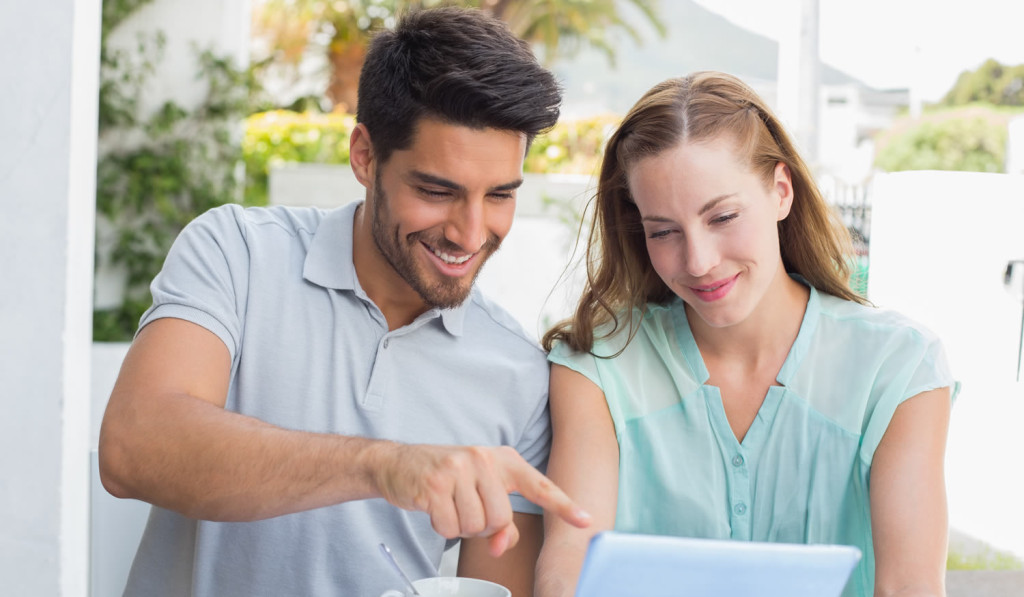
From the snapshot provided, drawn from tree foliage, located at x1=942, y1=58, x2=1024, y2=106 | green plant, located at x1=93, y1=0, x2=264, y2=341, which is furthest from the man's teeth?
tree foliage, located at x1=942, y1=58, x2=1024, y2=106

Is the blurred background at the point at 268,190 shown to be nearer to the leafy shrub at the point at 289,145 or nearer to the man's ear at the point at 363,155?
the leafy shrub at the point at 289,145

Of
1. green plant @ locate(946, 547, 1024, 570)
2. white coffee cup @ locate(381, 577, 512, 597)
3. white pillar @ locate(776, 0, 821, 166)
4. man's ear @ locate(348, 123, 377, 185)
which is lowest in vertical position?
green plant @ locate(946, 547, 1024, 570)

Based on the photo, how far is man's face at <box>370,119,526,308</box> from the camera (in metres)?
1.83

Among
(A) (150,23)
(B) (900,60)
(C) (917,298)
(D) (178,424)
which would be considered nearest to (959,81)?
(B) (900,60)

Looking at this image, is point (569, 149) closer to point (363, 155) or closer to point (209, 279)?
point (363, 155)

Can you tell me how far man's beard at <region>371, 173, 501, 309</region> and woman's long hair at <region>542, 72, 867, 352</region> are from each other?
265mm

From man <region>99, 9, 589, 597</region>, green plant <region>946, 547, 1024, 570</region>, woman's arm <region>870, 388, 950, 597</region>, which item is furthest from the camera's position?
green plant <region>946, 547, 1024, 570</region>

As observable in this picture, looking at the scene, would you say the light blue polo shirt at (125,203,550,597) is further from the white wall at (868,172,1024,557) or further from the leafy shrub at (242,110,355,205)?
the leafy shrub at (242,110,355,205)

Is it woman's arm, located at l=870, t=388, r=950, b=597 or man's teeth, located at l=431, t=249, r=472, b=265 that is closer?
woman's arm, located at l=870, t=388, r=950, b=597

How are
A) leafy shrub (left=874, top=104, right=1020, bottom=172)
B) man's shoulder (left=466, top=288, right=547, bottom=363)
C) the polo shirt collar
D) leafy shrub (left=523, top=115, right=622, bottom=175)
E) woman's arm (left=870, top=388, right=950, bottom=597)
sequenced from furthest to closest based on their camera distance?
leafy shrub (left=874, top=104, right=1020, bottom=172) < leafy shrub (left=523, top=115, right=622, bottom=175) < man's shoulder (left=466, top=288, right=547, bottom=363) < the polo shirt collar < woman's arm (left=870, top=388, right=950, bottom=597)

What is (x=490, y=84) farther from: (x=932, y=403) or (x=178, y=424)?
→ (x=932, y=403)

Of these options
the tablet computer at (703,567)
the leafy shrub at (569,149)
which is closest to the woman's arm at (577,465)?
the tablet computer at (703,567)

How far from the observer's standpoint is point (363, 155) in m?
2.05

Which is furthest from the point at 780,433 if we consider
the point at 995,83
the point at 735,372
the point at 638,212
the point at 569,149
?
the point at 995,83
